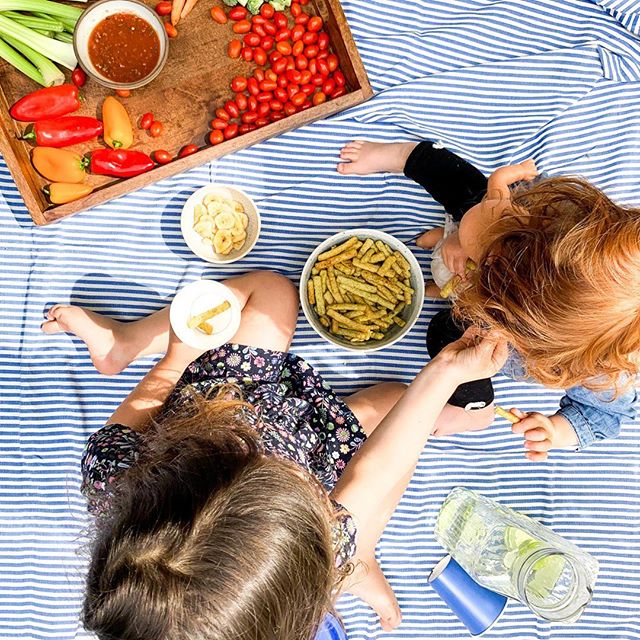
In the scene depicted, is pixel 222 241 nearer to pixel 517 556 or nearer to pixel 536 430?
pixel 536 430

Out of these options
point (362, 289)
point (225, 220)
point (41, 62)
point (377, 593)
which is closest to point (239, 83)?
point (225, 220)

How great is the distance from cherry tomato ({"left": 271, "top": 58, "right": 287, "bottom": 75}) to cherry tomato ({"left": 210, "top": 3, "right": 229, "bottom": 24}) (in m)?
0.13

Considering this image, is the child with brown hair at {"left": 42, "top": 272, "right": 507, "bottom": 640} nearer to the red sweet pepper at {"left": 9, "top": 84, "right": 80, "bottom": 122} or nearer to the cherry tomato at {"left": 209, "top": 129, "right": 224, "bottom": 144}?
the cherry tomato at {"left": 209, "top": 129, "right": 224, "bottom": 144}

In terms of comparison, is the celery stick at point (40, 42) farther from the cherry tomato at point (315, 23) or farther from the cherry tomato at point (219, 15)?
the cherry tomato at point (315, 23)

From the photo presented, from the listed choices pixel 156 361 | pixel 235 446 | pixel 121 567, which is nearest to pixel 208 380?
pixel 156 361

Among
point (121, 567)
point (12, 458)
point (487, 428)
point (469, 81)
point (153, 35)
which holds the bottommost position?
point (487, 428)

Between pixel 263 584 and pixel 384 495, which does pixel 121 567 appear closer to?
pixel 263 584

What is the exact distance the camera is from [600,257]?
3.07 ft

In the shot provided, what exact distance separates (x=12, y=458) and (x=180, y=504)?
0.70 metres

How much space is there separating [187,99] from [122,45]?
0.52ft

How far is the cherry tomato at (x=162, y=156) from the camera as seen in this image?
4.40ft

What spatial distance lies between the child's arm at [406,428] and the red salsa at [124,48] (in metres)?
0.81

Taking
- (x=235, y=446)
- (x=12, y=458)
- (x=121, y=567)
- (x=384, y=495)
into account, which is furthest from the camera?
(x=12, y=458)

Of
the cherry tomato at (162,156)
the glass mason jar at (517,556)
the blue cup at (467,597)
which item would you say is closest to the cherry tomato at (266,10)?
the cherry tomato at (162,156)
